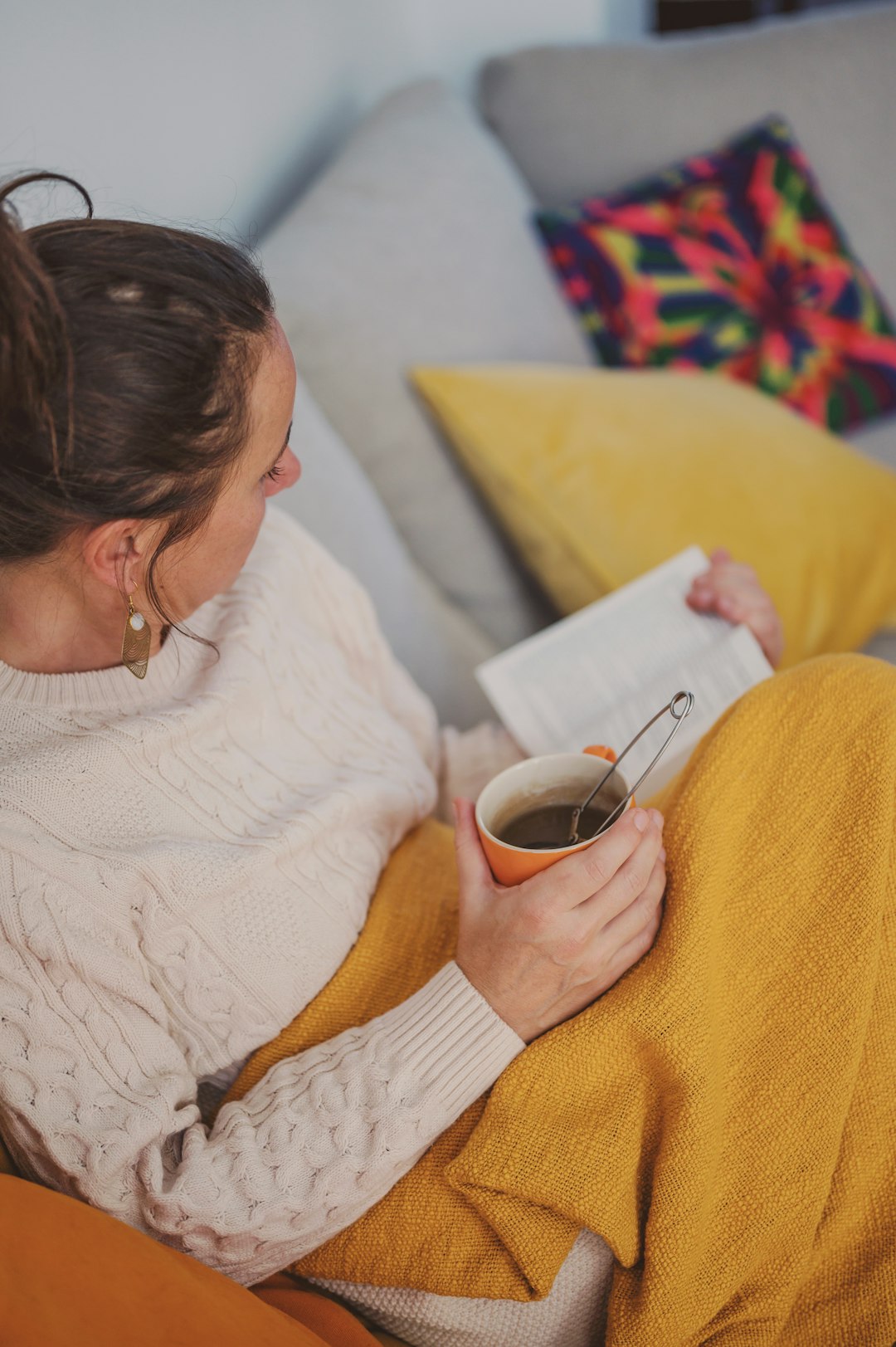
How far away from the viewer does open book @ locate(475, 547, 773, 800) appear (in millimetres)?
1112

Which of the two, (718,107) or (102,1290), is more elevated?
(718,107)

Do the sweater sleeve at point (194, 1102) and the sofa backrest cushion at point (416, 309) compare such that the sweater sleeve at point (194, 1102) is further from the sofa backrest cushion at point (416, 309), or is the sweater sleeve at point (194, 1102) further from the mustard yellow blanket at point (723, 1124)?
the sofa backrest cushion at point (416, 309)

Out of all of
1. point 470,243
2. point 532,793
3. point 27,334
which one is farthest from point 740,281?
point 27,334

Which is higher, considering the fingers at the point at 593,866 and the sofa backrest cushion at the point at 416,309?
the sofa backrest cushion at the point at 416,309

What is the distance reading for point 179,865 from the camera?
30.6 inches

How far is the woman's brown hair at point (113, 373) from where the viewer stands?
0.63 meters

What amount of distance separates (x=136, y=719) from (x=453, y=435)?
683 mm

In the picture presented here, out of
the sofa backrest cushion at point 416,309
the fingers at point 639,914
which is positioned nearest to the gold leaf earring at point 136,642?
the fingers at point 639,914

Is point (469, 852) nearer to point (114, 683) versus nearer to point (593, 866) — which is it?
point (593, 866)

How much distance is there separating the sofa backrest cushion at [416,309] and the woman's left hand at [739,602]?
0.34 meters

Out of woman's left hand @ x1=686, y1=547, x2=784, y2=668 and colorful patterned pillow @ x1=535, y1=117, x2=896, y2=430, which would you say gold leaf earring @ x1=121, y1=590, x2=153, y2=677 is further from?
colorful patterned pillow @ x1=535, y1=117, x2=896, y2=430

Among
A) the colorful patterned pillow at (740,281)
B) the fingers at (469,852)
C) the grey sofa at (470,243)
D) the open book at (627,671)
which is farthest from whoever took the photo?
the colorful patterned pillow at (740,281)

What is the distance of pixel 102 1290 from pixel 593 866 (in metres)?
0.37

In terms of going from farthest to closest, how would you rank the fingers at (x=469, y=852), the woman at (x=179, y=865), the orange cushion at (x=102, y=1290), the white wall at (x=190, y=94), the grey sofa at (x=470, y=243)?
the grey sofa at (x=470, y=243), the white wall at (x=190, y=94), the fingers at (x=469, y=852), the woman at (x=179, y=865), the orange cushion at (x=102, y=1290)
